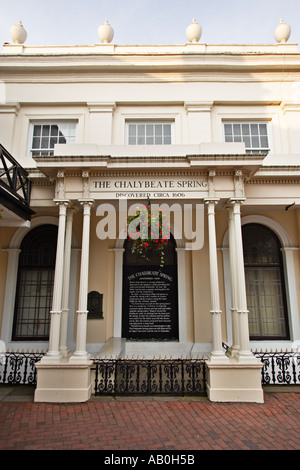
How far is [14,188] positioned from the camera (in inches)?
289

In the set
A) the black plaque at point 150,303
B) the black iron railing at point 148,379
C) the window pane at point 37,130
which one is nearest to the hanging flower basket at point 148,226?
the black plaque at point 150,303

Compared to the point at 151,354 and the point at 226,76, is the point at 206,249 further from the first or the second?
the point at 226,76

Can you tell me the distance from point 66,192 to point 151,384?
5430mm

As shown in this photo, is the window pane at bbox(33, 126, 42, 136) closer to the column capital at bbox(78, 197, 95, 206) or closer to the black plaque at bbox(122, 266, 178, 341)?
the column capital at bbox(78, 197, 95, 206)

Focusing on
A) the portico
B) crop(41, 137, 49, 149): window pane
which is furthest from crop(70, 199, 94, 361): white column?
crop(41, 137, 49, 149): window pane

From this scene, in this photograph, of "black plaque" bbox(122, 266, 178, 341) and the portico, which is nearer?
the portico

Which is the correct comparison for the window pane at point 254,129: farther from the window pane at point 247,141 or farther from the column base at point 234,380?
the column base at point 234,380

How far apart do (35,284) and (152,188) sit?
535cm

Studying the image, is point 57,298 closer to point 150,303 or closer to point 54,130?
point 150,303

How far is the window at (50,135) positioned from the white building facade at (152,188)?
0.13 feet

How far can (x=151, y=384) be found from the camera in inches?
277

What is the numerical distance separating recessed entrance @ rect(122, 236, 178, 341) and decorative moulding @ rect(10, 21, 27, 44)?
934cm

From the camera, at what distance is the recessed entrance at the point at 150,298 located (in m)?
9.22

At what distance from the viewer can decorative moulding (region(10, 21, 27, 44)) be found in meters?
10.9
